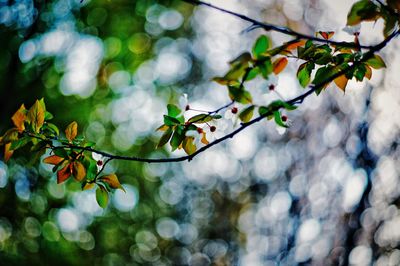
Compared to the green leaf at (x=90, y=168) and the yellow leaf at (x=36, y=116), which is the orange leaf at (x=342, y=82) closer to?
the green leaf at (x=90, y=168)

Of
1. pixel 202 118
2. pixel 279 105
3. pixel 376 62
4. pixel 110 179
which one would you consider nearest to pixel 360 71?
pixel 376 62

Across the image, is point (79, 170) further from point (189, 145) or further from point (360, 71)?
point (360, 71)

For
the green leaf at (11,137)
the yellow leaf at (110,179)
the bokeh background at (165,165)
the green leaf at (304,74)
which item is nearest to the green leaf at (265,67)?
the green leaf at (304,74)

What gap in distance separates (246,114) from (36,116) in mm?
652

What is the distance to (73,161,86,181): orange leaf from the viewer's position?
1.10 meters

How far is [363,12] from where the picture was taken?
82 centimetres

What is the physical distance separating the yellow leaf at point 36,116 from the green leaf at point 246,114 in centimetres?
62

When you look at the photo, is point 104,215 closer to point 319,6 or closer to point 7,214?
point 7,214

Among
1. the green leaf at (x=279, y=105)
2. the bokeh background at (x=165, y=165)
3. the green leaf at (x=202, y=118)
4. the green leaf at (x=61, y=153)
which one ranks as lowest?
the bokeh background at (x=165, y=165)

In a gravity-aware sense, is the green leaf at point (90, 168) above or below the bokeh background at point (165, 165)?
above

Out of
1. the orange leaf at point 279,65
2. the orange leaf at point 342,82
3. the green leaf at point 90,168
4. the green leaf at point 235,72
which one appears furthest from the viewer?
the green leaf at point 90,168

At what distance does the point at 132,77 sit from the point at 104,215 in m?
2.17

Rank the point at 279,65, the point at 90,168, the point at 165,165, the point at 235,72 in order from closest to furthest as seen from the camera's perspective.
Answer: the point at 235,72 < the point at 279,65 < the point at 90,168 < the point at 165,165

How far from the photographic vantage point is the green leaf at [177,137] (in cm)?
101
